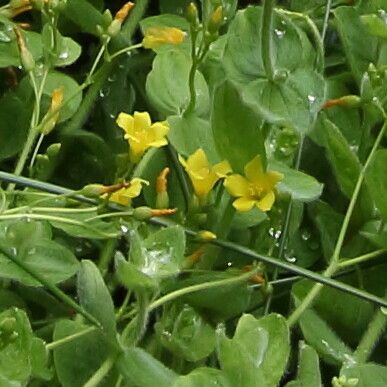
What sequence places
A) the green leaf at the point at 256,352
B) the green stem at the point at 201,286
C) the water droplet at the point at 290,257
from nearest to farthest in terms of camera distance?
the green leaf at the point at 256,352, the green stem at the point at 201,286, the water droplet at the point at 290,257

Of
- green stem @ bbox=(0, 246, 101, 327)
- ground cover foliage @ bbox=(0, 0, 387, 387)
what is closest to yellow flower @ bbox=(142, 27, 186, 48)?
ground cover foliage @ bbox=(0, 0, 387, 387)

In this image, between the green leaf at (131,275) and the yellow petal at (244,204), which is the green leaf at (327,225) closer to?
the yellow petal at (244,204)

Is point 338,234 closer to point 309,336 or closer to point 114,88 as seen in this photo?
point 309,336

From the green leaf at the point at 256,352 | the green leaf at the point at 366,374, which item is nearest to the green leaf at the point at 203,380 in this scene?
the green leaf at the point at 256,352

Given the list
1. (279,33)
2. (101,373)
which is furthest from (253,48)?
(101,373)

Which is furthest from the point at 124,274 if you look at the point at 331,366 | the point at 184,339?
the point at 331,366

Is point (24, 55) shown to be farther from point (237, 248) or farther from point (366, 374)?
point (366, 374)
